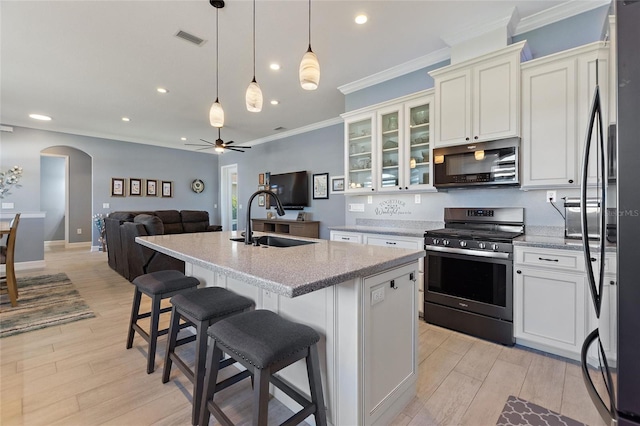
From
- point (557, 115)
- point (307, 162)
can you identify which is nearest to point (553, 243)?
point (557, 115)

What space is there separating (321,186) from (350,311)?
458cm

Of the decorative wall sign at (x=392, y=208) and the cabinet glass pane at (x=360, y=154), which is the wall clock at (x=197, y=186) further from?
the decorative wall sign at (x=392, y=208)

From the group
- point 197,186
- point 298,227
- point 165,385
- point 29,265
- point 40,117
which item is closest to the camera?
point 165,385

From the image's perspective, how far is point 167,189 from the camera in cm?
792

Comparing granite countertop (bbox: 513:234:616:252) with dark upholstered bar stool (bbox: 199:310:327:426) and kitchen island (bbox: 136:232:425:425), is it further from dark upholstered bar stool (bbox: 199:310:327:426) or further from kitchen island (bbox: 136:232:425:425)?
dark upholstered bar stool (bbox: 199:310:327:426)

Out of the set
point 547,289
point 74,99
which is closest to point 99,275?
point 74,99

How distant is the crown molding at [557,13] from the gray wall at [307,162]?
10.3ft

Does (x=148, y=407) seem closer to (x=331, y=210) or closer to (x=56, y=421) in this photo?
(x=56, y=421)

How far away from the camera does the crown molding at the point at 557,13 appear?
2365mm

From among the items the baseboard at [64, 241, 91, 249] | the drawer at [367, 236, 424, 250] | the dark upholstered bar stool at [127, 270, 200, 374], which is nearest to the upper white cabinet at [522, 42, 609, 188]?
the drawer at [367, 236, 424, 250]

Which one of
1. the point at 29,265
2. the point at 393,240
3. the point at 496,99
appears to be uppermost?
the point at 496,99

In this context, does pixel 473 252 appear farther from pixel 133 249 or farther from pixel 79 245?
pixel 79 245

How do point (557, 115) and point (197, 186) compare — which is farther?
point (197, 186)

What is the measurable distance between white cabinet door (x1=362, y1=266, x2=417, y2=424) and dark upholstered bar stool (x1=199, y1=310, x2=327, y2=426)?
237 mm
